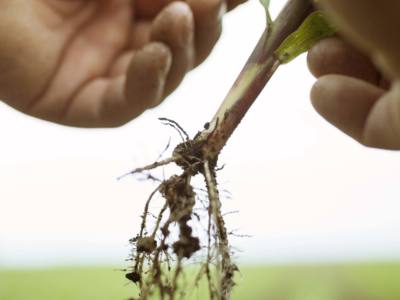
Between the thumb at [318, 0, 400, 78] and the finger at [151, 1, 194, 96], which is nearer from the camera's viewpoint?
the thumb at [318, 0, 400, 78]

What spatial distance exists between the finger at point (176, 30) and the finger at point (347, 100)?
0.18 meters

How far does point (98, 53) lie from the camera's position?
1.03 m

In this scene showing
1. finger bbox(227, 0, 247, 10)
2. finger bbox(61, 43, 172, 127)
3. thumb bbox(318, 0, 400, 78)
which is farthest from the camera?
finger bbox(227, 0, 247, 10)

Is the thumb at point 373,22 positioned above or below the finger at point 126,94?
below

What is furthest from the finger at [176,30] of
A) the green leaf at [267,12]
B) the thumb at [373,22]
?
the thumb at [373,22]

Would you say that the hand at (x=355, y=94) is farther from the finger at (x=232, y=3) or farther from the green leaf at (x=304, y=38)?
the finger at (x=232, y=3)

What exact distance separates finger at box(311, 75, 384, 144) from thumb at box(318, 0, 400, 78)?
1.21 ft

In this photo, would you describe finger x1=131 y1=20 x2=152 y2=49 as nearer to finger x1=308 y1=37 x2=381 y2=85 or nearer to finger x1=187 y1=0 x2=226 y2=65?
finger x1=187 y1=0 x2=226 y2=65

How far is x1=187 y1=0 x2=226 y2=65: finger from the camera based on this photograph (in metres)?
0.89

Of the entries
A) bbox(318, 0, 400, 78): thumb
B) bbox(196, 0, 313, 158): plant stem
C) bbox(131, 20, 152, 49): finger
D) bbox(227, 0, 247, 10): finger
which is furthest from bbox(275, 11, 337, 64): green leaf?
bbox(318, 0, 400, 78): thumb

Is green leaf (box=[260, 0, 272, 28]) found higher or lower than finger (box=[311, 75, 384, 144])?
higher

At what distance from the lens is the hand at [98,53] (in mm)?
857

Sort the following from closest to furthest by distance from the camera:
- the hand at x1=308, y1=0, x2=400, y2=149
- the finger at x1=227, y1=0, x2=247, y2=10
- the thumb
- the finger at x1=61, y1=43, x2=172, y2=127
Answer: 1. the thumb
2. the hand at x1=308, y1=0, x2=400, y2=149
3. the finger at x1=61, y1=43, x2=172, y2=127
4. the finger at x1=227, y1=0, x2=247, y2=10

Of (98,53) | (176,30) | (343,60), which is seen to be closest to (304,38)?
(343,60)
